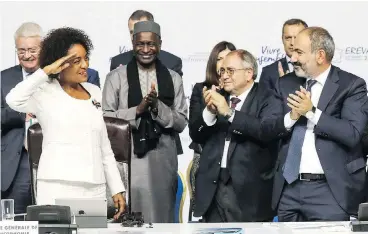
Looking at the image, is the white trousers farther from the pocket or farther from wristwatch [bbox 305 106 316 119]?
the pocket

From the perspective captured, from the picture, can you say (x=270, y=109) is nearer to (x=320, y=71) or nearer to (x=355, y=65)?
(x=320, y=71)

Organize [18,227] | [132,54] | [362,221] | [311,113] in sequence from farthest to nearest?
[132,54], [311,113], [362,221], [18,227]

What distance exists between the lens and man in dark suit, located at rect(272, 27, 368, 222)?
22.8 ft

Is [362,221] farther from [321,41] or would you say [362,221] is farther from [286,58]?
[286,58]

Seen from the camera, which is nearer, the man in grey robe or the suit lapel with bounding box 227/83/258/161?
the suit lapel with bounding box 227/83/258/161

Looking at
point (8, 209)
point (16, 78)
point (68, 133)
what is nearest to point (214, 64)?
point (16, 78)

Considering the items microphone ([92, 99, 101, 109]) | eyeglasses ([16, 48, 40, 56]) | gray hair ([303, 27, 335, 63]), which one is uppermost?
eyeglasses ([16, 48, 40, 56])

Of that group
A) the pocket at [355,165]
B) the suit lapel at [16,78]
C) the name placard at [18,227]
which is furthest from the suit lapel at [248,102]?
the name placard at [18,227]

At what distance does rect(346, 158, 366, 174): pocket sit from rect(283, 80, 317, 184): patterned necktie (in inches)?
14.0

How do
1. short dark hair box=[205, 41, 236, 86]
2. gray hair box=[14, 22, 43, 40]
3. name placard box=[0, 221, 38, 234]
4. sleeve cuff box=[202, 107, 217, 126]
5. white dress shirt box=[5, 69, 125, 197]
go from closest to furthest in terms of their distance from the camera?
name placard box=[0, 221, 38, 234]
white dress shirt box=[5, 69, 125, 197]
sleeve cuff box=[202, 107, 217, 126]
short dark hair box=[205, 41, 236, 86]
gray hair box=[14, 22, 43, 40]

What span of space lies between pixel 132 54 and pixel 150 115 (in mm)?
864

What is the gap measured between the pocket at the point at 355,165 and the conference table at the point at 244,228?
828 mm

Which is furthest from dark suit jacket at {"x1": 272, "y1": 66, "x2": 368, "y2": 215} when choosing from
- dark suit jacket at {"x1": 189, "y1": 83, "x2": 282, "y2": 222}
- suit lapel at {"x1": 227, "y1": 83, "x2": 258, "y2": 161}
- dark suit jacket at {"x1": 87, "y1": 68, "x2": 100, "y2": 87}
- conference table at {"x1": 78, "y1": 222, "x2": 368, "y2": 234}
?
dark suit jacket at {"x1": 87, "y1": 68, "x2": 100, "y2": 87}

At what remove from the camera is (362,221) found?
19.6ft
